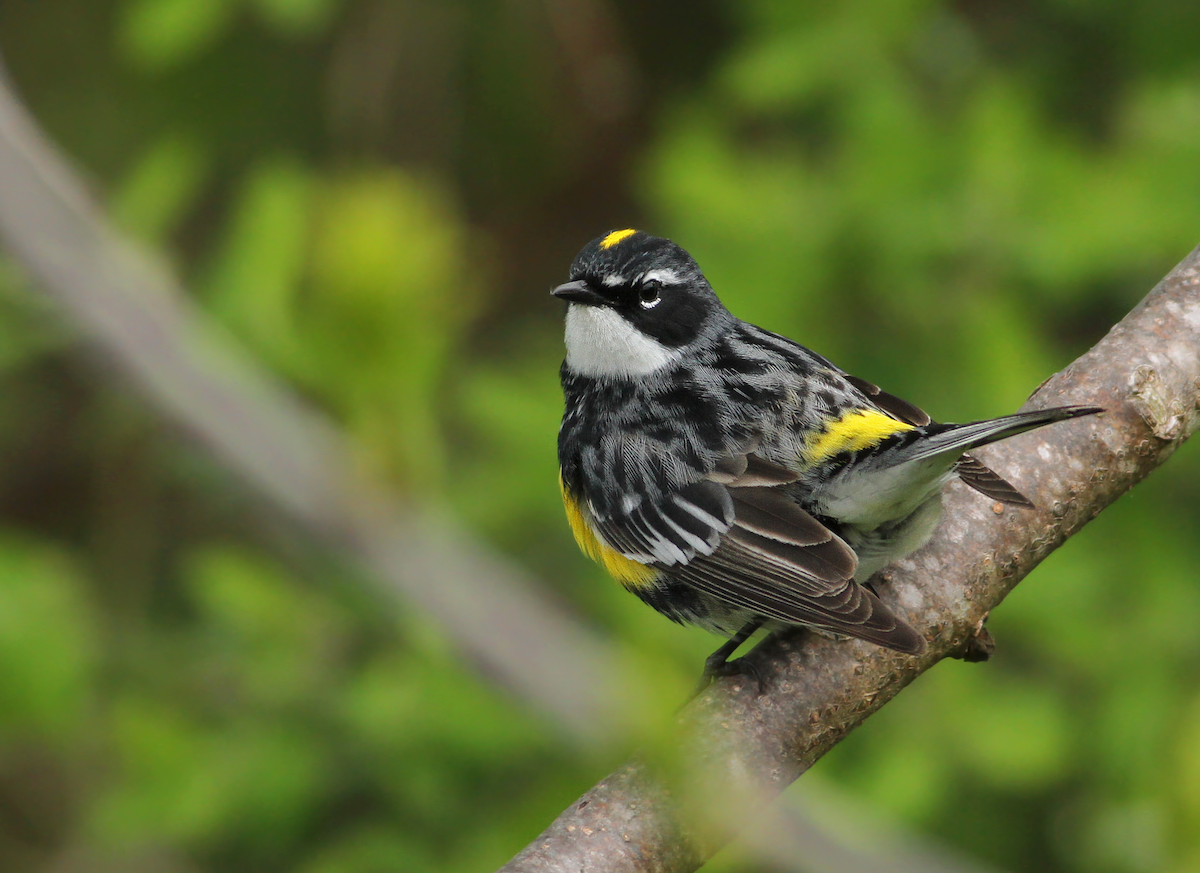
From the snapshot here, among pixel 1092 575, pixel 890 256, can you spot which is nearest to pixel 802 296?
pixel 890 256

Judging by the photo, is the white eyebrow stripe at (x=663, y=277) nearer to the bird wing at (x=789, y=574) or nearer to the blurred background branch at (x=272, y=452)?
the bird wing at (x=789, y=574)

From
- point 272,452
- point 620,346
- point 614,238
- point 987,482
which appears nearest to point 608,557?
point 620,346

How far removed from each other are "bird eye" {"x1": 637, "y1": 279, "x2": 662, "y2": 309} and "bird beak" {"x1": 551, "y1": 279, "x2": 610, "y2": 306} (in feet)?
0.33

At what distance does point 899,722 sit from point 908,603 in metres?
1.21

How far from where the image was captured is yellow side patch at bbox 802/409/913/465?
3049 mm

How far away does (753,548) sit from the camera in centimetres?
301

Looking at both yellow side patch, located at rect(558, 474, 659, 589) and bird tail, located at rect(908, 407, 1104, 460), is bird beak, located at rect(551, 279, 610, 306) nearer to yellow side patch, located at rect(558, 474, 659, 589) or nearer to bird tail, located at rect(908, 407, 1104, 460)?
yellow side patch, located at rect(558, 474, 659, 589)

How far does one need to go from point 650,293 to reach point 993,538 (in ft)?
4.05

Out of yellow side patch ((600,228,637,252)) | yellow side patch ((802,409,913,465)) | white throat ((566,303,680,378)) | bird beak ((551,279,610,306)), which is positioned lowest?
yellow side patch ((802,409,913,465))

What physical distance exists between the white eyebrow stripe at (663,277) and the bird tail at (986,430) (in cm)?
103

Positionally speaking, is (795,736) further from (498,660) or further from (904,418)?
(498,660)

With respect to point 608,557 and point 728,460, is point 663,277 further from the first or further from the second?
point 608,557

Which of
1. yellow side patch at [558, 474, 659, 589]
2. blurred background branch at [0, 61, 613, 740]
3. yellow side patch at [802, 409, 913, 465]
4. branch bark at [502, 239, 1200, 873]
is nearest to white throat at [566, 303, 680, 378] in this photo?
yellow side patch at [558, 474, 659, 589]

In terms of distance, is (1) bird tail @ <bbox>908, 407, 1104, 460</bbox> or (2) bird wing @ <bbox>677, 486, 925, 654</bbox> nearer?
(1) bird tail @ <bbox>908, 407, 1104, 460</bbox>
